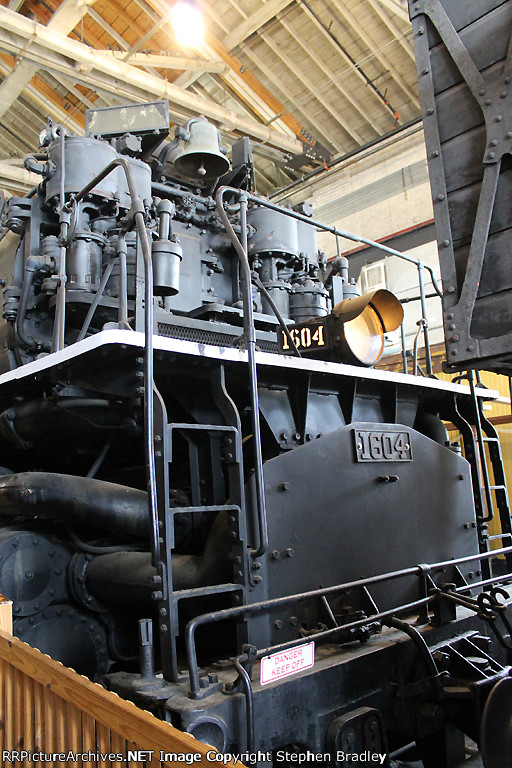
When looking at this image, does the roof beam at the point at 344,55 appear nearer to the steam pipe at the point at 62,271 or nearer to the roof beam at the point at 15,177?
the roof beam at the point at 15,177

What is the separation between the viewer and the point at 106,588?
352 centimetres

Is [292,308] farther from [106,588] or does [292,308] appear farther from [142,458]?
[106,588]

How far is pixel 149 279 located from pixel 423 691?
8.13 ft

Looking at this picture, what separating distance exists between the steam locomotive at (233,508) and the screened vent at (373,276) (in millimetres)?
9786

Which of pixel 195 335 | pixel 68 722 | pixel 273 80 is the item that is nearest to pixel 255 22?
pixel 273 80

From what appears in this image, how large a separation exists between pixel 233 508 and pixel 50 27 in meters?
9.95

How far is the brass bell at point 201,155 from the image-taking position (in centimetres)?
556

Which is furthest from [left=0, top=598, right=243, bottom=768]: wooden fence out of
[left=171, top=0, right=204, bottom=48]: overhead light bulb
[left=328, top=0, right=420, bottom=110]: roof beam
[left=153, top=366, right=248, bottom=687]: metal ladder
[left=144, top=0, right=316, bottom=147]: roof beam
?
[left=328, top=0, right=420, bottom=110]: roof beam

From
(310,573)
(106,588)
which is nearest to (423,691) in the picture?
(310,573)

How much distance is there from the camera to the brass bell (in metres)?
5.56

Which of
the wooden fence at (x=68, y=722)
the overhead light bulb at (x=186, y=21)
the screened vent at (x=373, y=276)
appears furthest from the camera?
the screened vent at (x=373, y=276)

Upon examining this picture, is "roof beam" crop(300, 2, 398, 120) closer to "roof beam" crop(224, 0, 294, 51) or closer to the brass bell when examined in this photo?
"roof beam" crop(224, 0, 294, 51)

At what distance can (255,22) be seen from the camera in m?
11.8

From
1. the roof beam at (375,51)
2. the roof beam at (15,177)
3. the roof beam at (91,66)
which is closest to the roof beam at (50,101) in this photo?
the roof beam at (15,177)
